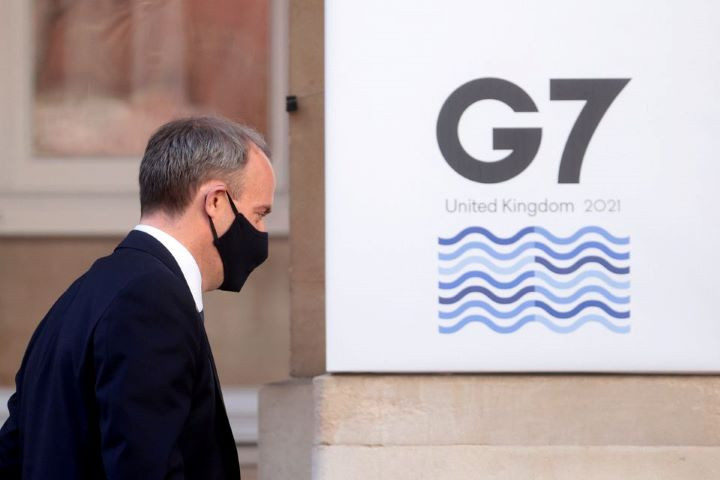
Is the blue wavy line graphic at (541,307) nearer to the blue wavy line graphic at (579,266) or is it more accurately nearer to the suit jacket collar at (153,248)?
the blue wavy line graphic at (579,266)

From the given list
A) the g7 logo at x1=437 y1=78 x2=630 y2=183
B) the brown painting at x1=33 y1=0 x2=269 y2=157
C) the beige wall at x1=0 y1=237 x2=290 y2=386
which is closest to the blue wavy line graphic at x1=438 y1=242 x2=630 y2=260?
the g7 logo at x1=437 y1=78 x2=630 y2=183

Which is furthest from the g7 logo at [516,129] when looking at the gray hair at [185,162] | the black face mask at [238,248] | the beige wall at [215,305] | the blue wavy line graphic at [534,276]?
the beige wall at [215,305]

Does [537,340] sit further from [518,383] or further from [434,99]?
[434,99]

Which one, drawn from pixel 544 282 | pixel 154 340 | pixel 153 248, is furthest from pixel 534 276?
pixel 154 340

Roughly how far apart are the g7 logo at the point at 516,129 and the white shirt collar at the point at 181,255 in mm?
1949

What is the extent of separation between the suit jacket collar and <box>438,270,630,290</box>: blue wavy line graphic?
2.01 m

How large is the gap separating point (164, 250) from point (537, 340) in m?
2.17

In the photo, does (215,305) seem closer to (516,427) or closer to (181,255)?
(516,427)

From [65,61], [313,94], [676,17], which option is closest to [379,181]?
[313,94]

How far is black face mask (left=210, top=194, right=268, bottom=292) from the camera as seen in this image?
9.61 feet

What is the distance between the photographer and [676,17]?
468 centimetres

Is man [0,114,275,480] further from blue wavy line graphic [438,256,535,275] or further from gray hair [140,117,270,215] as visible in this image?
blue wavy line graphic [438,256,535,275]

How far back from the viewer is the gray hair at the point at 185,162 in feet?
9.31

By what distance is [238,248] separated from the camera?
298 cm
